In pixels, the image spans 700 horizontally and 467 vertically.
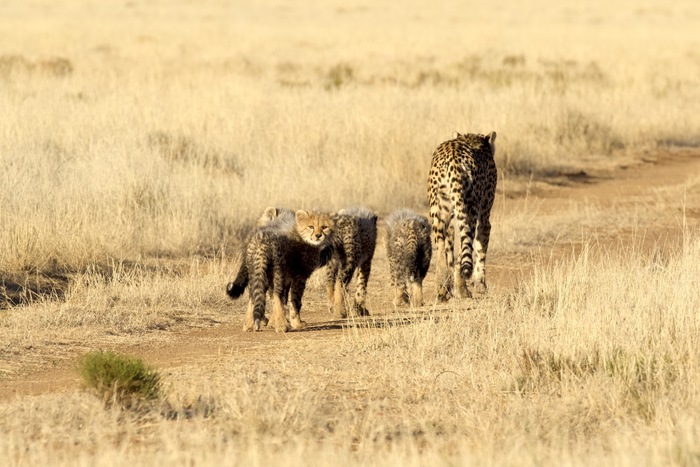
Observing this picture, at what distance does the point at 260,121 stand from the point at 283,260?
9503 mm

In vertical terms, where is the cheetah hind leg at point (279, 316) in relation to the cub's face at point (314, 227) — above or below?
below

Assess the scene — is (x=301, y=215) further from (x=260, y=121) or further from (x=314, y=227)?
(x=260, y=121)

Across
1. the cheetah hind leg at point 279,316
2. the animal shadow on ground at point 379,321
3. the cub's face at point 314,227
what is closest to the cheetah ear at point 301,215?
the cub's face at point 314,227

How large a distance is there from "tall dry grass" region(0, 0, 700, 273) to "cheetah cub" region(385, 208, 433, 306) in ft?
8.51

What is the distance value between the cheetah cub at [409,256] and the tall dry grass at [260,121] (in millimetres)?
2595

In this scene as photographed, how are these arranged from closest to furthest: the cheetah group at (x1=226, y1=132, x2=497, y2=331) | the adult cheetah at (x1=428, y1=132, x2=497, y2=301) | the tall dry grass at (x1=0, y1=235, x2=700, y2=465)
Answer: the tall dry grass at (x1=0, y1=235, x2=700, y2=465) → the cheetah group at (x1=226, y1=132, x2=497, y2=331) → the adult cheetah at (x1=428, y1=132, x2=497, y2=301)

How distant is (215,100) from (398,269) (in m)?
9.78

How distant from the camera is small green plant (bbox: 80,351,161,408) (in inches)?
219

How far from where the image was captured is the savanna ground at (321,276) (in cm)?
522

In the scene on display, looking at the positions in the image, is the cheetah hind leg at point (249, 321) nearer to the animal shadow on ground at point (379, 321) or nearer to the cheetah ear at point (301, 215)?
the animal shadow on ground at point (379, 321)

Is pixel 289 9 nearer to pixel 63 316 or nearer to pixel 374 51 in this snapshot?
pixel 374 51

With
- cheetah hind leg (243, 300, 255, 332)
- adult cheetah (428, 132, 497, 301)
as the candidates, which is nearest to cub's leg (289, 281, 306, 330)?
cheetah hind leg (243, 300, 255, 332)

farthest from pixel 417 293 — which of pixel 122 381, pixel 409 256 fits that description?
pixel 122 381

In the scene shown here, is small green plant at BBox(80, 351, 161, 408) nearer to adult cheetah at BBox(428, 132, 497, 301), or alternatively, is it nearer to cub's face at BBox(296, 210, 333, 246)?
cub's face at BBox(296, 210, 333, 246)
